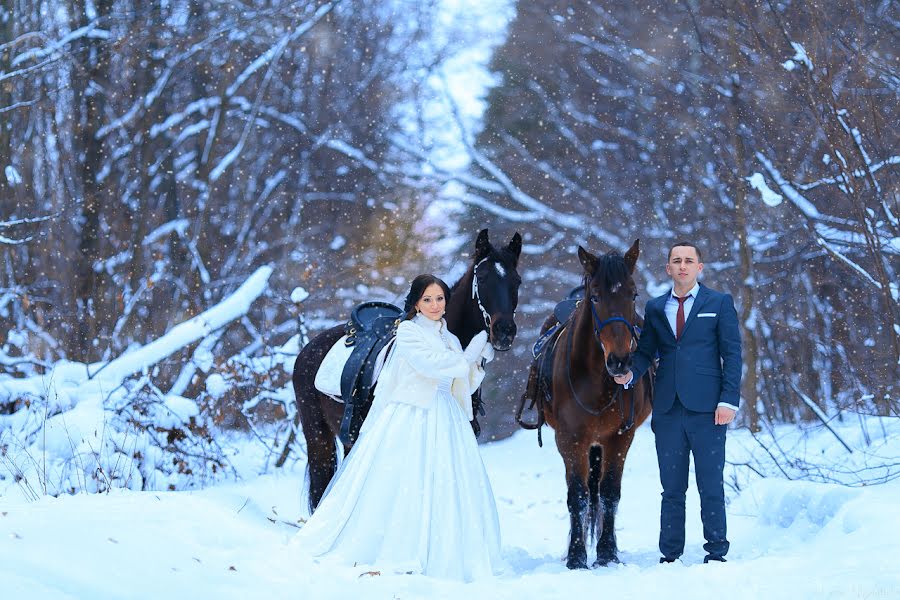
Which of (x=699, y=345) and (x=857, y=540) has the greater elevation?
(x=699, y=345)

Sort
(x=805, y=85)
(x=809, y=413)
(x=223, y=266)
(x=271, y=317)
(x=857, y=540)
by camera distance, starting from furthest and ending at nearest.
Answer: (x=271, y=317) < (x=223, y=266) < (x=809, y=413) < (x=805, y=85) < (x=857, y=540)

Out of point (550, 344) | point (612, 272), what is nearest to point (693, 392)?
point (612, 272)

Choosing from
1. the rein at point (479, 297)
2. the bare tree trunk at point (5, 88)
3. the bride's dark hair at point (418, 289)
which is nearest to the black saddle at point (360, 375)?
the bride's dark hair at point (418, 289)

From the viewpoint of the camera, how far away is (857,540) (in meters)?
5.68

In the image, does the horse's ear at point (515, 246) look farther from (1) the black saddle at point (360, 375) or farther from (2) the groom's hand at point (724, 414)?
(2) the groom's hand at point (724, 414)

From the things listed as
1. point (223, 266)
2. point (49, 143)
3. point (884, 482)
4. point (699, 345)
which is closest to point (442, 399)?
point (699, 345)

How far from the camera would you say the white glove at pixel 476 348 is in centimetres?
603

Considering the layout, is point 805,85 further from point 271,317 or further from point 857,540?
point 271,317

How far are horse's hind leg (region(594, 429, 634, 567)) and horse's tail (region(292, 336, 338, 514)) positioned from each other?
7.83ft

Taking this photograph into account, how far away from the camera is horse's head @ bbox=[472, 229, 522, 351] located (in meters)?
5.91

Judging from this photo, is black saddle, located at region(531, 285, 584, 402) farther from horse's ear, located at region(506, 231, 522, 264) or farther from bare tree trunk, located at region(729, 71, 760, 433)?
bare tree trunk, located at region(729, 71, 760, 433)

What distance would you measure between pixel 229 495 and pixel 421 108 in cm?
1536

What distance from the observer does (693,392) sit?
609cm

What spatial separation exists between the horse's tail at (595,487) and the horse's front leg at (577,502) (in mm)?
404
